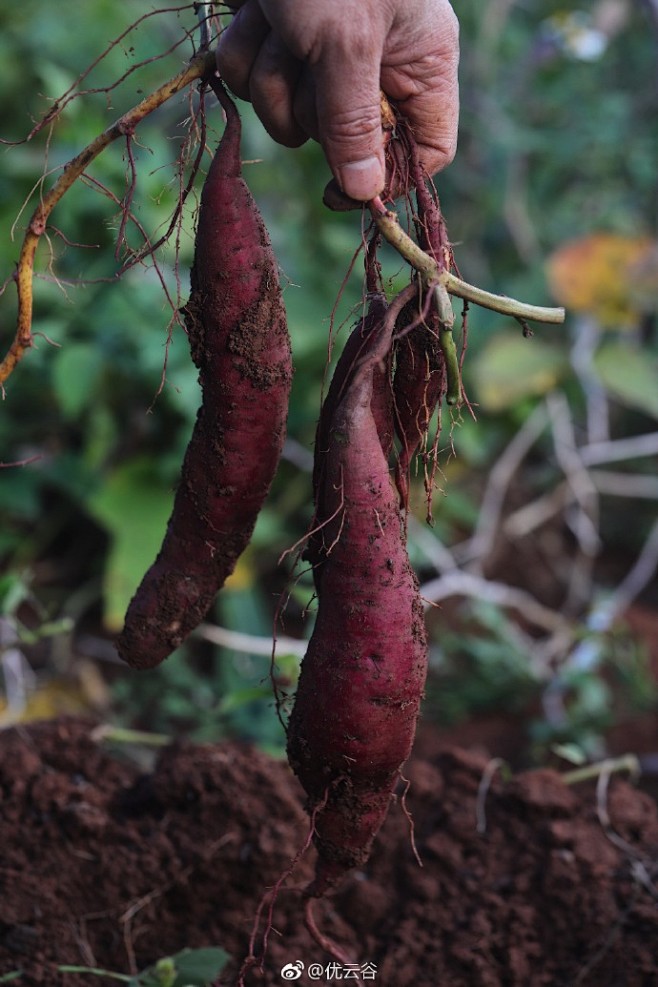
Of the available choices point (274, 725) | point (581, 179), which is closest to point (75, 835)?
point (274, 725)

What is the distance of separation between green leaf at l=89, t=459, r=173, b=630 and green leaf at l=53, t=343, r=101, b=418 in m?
0.37

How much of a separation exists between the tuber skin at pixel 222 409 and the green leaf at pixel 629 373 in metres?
2.81

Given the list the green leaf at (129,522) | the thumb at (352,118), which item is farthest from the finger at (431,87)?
the green leaf at (129,522)

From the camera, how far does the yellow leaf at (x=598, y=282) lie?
4.11m

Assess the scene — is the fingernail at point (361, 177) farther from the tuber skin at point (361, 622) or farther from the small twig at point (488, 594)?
the small twig at point (488, 594)

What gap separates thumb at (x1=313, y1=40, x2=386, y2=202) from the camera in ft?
4.00

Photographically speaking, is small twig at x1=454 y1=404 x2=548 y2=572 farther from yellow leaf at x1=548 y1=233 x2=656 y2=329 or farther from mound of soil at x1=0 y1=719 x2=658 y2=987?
mound of soil at x1=0 y1=719 x2=658 y2=987

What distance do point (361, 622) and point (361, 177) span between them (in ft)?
1.92

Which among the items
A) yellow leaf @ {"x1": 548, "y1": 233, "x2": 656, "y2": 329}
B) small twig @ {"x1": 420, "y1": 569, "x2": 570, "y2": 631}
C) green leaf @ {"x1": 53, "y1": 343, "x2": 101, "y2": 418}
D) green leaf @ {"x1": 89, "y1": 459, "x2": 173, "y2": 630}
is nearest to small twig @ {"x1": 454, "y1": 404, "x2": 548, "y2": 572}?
small twig @ {"x1": 420, "y1": 569, "x2": 570, "y2": 631}

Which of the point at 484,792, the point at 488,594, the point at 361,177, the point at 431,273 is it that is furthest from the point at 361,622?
the point at 488,594

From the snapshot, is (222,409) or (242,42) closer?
(242,42)

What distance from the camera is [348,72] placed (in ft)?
4.00

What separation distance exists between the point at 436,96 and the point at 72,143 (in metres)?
2.64

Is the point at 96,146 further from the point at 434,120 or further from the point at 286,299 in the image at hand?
the point at 286,299
